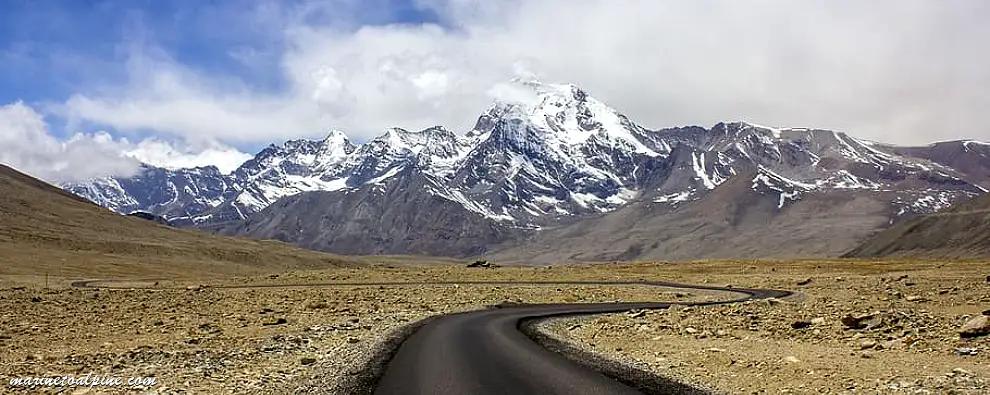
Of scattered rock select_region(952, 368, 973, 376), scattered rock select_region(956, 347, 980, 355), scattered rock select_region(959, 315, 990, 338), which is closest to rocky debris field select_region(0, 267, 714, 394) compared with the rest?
scattered rock select_region(952, 368, 973, 376)

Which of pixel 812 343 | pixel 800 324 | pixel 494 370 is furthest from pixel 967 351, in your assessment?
pixel 494 370

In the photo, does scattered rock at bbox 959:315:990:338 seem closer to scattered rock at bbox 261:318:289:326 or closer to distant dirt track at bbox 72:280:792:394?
distant dirt track at bbox 72:280:792:394

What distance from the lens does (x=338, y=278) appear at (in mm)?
85125

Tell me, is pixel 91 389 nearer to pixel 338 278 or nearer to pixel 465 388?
pixel 465 388

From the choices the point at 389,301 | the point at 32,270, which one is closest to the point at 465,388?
the point at 389,301

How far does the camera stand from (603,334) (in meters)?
31.8

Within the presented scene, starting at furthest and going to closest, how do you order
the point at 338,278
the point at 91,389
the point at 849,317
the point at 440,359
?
the point at 338,278, the point at 849,317, the point at 440,359, the point at 91,389

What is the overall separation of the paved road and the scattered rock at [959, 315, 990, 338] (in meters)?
11.2

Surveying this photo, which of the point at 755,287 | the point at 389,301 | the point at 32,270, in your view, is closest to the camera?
the point at 389,301

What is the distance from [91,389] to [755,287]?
59.3 metres

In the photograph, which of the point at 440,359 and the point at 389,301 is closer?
the point at 440,359

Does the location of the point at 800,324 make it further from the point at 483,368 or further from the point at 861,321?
the point at 483,368

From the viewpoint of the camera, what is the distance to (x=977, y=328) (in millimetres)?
22109

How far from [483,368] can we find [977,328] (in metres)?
14.5
